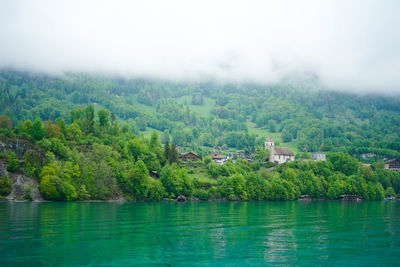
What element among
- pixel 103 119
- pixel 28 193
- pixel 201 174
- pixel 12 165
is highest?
pixel 103 119

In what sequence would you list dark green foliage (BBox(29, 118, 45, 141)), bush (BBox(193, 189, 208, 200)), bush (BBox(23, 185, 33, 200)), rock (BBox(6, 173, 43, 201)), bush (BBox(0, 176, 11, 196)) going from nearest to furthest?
bush (BBox(0, 176, 11, 196))
bush (BBox(23, 185, 33, 200))
rock (BBox(6, 173, 43, 201))
dark green foliage (BBox(29, 118, 45, 141))
bush (BBox(193, 189, 208, 200))

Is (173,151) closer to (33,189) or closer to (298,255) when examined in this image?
(33,189)

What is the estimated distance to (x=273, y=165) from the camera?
180375 millimetres

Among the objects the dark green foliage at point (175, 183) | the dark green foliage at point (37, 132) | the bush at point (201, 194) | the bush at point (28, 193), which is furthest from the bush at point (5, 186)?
the bush at point (201, 194)

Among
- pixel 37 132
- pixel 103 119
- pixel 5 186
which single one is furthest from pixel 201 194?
pixel 5 186

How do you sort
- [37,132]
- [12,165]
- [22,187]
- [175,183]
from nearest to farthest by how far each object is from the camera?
[22,187]
[12,165]
[37,132]
[175,183]

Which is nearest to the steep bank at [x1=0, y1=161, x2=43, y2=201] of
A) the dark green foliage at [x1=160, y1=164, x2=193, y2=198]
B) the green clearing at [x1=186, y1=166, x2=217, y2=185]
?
the dark green foliage at [x1=160, y1=164, x2=193, y2=198]

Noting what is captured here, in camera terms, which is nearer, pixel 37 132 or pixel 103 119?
pixel 37 132

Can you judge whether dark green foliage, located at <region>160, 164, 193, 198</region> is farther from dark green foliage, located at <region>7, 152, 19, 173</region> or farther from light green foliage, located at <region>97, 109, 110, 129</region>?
dark green foliage, located at <region>7, 152, 19, 173</region>

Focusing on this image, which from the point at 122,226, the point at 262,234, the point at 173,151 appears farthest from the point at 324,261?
the point at 173,151

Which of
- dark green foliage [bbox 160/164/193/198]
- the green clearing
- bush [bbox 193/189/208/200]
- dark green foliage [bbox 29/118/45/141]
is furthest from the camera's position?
the green clearing

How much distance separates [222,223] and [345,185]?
376 feet

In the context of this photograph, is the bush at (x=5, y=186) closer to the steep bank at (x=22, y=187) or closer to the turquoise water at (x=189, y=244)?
the steep bank at (x=22, y=187)

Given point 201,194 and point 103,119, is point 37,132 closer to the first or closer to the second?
point 103,119
